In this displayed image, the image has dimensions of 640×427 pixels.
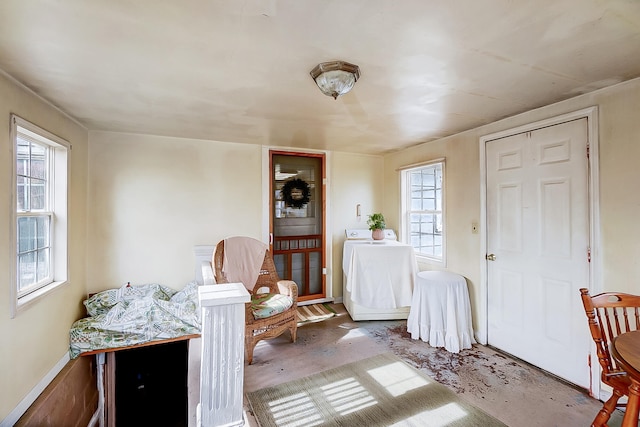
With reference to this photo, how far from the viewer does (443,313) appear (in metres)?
3.04

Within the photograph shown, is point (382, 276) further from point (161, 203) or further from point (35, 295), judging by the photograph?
point (35, 295)

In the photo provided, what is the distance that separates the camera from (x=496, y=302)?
2.95m

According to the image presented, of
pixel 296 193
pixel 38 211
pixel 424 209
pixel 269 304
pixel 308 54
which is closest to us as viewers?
pixel 308 54

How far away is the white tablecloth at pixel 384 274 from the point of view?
359cm

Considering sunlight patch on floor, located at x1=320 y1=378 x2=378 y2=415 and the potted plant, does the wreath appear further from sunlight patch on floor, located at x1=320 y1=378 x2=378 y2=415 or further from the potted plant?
sunlight patch on floor, located at x1=320 y1=378 x2=378 y2=415

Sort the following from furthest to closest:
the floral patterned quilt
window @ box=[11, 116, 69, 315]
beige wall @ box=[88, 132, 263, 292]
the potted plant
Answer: the potted plant → beige wall @ box=[88, 132, 263, 292] → the floral patterned quilt → window @ box=[11, 116, 69, 315]

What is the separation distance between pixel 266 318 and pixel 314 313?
130cm

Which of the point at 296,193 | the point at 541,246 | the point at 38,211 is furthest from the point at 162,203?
the point at 541,246

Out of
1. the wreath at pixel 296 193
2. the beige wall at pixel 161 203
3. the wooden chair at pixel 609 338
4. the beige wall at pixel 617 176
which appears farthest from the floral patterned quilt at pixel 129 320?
the beige wall at pixel 617 176

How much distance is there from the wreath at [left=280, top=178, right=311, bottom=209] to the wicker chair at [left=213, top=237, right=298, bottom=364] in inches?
41.2

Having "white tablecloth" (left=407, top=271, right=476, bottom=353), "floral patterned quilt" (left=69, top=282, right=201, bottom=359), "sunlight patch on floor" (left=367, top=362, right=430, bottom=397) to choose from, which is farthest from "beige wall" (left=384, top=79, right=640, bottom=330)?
"floral patterned quilt" (left=69, top=282, right=201, bottom=359)

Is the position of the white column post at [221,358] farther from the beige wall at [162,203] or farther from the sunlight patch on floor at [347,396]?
the beige wall at [162,203]

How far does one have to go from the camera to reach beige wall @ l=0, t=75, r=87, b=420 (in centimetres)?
183

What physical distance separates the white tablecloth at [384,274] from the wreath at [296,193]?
3.83 feet
